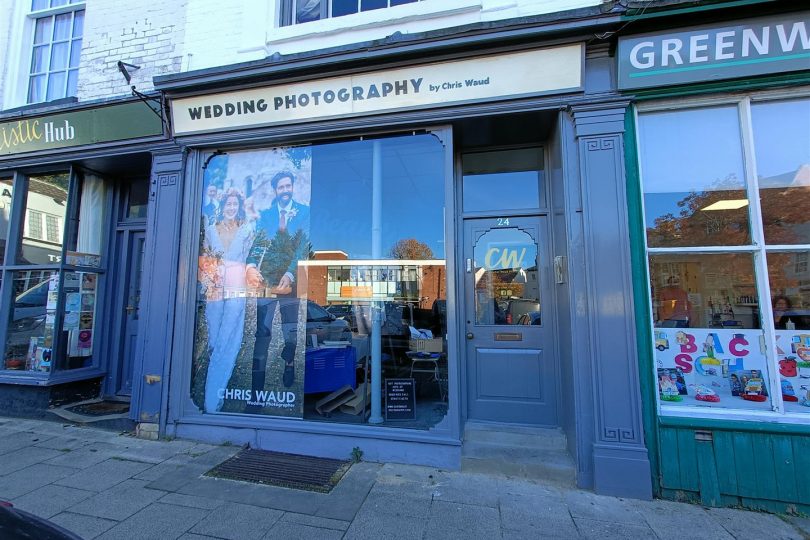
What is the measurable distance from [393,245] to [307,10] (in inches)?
127

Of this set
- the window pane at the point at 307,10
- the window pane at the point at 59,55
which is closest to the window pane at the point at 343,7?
the window pane at the point at 307,10

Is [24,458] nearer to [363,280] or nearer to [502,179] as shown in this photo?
[363,280]

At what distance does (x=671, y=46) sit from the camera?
3.54 metres

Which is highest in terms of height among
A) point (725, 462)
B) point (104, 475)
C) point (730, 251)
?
point (730, 251)

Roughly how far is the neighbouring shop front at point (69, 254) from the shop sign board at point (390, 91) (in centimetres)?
132

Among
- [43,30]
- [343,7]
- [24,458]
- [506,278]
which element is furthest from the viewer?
[43,30]

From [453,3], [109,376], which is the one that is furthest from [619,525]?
[109,376]

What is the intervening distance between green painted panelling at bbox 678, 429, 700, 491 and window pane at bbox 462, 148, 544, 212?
103 inches

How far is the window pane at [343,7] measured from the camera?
4.78m

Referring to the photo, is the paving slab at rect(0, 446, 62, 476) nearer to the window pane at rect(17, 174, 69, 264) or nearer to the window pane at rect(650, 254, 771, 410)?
the window pane at rect(17, 174, 69, 264)

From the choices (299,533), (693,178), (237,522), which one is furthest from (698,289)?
(237,522)

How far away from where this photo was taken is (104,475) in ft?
11.8

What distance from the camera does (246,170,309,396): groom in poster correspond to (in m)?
4.56

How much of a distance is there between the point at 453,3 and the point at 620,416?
14.8 ft
